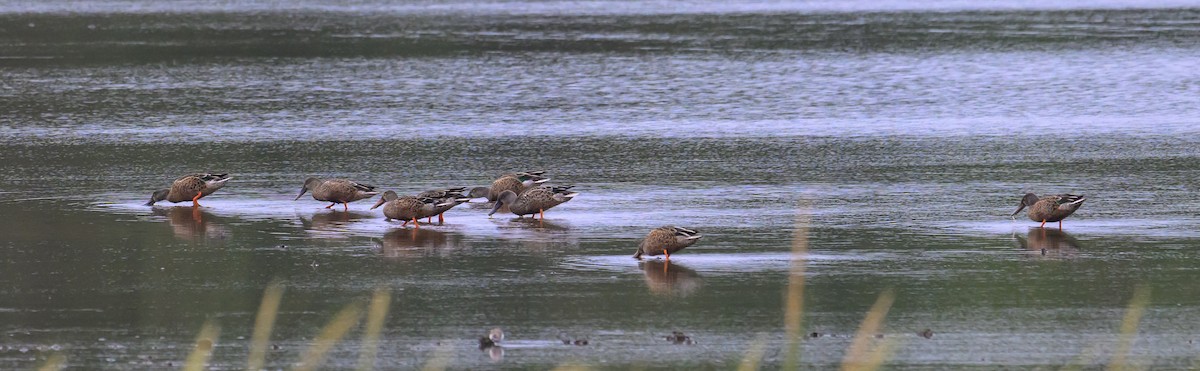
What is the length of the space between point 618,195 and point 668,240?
3.85 m

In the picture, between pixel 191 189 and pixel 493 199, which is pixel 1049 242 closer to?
pixel 493 199

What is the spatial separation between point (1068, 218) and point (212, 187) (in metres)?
7.36

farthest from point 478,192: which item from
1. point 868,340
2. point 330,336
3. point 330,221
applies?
point 868,340

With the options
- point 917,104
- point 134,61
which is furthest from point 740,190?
point 134,61

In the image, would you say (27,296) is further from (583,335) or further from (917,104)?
(917,104)

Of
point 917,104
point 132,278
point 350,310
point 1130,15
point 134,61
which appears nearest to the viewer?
point 350,310

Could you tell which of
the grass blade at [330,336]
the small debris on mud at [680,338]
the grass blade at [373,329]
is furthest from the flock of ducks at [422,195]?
the small debris on mud at [680,338]

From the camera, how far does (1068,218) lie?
14859mm

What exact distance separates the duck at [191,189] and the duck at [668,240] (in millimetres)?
5068

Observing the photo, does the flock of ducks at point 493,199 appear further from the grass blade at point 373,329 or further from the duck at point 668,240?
the grass blade at point 373,329

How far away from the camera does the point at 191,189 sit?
16250 mm

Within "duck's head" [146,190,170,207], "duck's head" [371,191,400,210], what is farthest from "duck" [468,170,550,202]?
"duck's head" [146,190,170,207]

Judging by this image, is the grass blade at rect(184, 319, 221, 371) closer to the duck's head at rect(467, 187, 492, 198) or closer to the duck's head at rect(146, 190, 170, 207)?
the duck's head at rect(467, 187, 492, 198)

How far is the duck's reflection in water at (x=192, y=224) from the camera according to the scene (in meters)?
14.7
